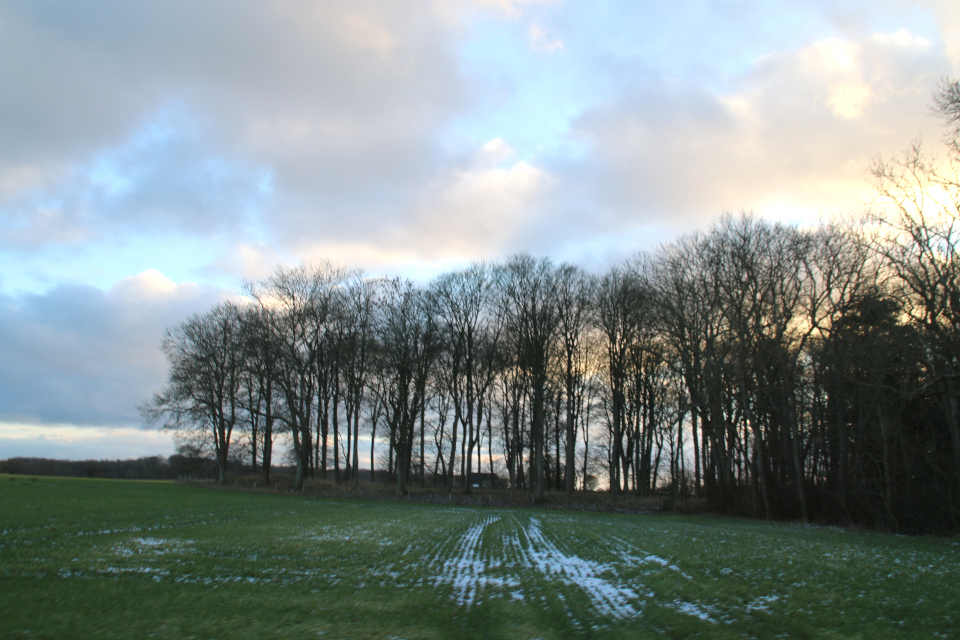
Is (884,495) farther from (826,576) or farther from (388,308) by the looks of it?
(388,308)

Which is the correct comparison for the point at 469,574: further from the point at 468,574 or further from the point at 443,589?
the point at 443,589

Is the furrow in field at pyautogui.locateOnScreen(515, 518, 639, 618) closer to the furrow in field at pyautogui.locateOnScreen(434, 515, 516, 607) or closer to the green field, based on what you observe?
the green field

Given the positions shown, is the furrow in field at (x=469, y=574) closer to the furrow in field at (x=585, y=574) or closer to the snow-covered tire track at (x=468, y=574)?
the snow-covered tire track at (x=468, y=574)

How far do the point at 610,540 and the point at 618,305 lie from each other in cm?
2906

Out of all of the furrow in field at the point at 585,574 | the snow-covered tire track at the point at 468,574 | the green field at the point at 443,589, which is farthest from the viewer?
the snow-covered tire track at the point at 468,574

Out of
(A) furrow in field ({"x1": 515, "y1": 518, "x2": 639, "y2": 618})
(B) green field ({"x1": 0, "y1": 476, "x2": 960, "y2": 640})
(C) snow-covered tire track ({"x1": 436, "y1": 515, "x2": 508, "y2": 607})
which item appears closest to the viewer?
(B) green field ({"x1": 0, "y1": 476, "x2": 960, "y2": 640})

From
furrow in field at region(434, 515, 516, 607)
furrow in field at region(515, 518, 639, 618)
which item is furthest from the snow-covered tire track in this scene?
furrow in field at region(515, 518, 639, 618)

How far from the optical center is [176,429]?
46.2 metres

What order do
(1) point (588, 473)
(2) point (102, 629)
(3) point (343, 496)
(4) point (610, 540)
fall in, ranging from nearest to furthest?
(2) point (102, 629), (4) point (610, 540), (3) point (343, 496), (1) point (588, 473)

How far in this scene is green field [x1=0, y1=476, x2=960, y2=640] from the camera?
17.1ft

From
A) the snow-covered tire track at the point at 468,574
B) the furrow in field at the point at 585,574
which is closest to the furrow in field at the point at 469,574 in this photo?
the snow-covered tire track at the point at 468,574

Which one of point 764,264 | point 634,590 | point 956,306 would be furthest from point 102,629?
point 764,264

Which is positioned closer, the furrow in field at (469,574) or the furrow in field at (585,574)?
the furrow in field at (585,574)

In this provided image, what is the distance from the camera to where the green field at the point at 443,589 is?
523cm
